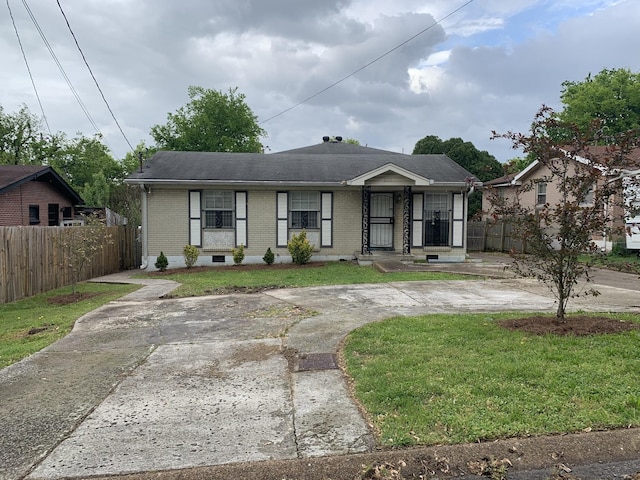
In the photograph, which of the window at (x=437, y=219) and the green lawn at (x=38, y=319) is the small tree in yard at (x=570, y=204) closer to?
the green lawn at (x=38, y=319)

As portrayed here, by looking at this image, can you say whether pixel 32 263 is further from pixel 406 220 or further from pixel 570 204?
pixel 570 204

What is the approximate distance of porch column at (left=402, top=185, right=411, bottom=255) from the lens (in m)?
15.9

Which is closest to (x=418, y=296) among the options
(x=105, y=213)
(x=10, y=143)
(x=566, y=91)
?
(x=105, y=213)

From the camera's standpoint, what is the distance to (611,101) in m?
32.8

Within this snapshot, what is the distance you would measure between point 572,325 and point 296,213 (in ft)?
37.7

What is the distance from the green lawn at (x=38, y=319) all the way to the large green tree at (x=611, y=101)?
33.6m

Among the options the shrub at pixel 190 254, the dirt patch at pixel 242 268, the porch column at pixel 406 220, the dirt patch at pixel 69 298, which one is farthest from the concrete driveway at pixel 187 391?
the porch column at pixel 406 220

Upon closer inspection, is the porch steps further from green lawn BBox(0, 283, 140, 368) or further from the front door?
green lawn BBox(0, 283, 140, 368)

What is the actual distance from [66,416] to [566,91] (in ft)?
142

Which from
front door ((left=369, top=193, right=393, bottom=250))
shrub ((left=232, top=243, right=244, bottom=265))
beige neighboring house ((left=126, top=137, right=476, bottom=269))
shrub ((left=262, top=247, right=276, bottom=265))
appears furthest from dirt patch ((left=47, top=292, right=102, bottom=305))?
front door ((left=369, top=193, right=393, bottom=250))

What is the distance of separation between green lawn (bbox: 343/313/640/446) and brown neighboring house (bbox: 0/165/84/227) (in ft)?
58.2

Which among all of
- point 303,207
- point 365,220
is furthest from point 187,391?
→ point 365,220

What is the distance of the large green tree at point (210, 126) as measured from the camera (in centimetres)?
Answer: 4100

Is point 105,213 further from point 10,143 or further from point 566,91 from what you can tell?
point 566,91
